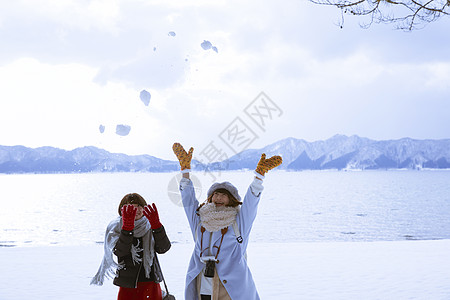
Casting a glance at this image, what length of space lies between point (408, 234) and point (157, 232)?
70.3 feet

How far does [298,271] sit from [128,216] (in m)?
4.81

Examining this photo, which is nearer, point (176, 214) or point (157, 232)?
point (157, 232)

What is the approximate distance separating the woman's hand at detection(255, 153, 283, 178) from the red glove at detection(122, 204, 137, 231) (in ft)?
2.80

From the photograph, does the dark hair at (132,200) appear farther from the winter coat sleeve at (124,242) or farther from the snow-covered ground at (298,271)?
the snow-covered ground at (298,271)

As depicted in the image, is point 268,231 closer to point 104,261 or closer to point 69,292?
point 69,292

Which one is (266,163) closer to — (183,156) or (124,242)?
(183,156)

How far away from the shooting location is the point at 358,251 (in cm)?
910

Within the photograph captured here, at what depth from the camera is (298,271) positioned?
7082 millimetres

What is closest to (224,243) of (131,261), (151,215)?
(151,215)

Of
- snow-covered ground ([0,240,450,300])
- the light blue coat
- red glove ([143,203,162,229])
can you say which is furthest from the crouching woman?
snow-covered ground ([0,240,450,300])

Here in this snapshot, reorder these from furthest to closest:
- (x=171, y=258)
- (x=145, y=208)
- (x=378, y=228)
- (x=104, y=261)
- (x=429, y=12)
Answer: (x=378, y=228)
(x=171, y=258)
(x=429, y=12)
(x=104, y=261)
(x=145, y=208)

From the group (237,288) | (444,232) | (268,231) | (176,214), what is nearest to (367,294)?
(237,288)

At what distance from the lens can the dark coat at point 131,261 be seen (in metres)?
2.90

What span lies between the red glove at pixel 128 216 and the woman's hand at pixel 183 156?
1.67ft
